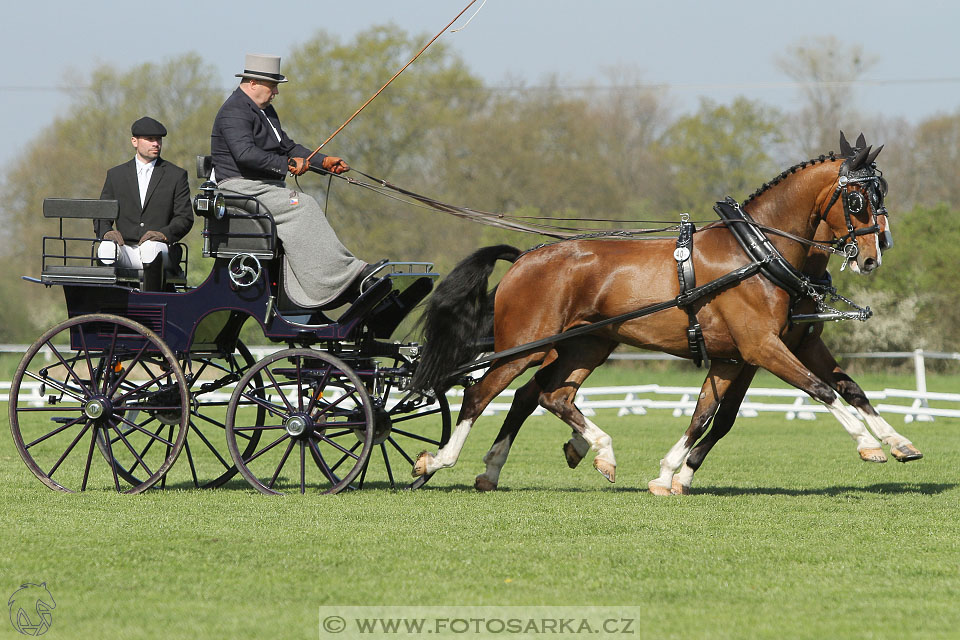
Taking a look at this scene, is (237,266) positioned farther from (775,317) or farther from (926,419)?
(926,419)

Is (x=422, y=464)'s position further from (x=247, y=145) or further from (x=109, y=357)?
(x=247, y=145)

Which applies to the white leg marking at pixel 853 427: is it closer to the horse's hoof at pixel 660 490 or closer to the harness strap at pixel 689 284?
the harness strap at pixel 689 284

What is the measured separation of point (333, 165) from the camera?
7414 mm

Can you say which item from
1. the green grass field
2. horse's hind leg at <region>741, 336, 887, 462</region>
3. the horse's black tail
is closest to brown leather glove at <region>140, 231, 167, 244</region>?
the green grass field

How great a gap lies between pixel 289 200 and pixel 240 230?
14.5 inches

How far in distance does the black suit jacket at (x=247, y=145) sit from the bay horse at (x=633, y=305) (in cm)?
137

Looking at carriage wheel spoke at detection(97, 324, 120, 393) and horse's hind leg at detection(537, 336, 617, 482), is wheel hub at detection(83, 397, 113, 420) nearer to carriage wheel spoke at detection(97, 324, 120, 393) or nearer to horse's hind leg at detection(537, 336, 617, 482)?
carriage wheel spoke at detection(97, 324, 120, 393)

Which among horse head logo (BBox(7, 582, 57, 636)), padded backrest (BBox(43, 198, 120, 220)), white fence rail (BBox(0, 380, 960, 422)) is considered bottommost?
white fence rail (BBox(0, 380, 960, 422))

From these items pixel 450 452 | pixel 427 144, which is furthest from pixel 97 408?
pixel 427 144

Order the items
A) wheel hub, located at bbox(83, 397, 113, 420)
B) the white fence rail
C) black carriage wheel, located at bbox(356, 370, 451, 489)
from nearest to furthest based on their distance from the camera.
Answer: wheel hub, located at bbox(83, 397, 113, 420)
black carriage wheel, located at bbox(356, 370, 451, 489)
the white fence rail

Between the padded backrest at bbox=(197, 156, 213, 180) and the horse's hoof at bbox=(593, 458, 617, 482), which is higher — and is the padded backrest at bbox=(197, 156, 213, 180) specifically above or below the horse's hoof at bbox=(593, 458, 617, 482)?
above

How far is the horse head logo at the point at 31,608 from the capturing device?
429cm

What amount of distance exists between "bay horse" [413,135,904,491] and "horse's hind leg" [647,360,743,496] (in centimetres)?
1

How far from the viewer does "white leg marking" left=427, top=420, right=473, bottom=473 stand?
773cm
